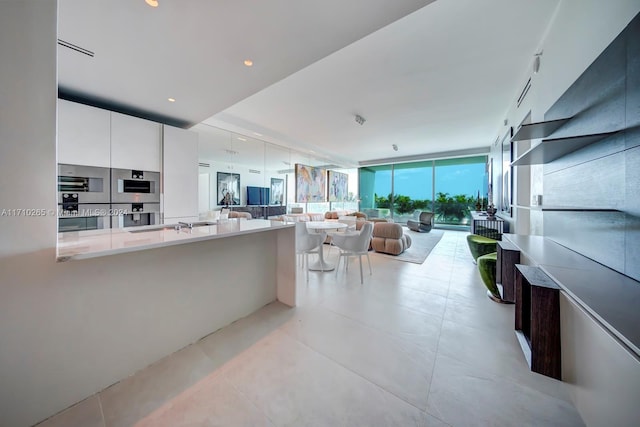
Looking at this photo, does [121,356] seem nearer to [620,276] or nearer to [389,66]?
[620,276]

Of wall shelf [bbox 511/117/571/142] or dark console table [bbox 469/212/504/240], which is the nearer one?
wall shelf [bbox 511/117/571/142]

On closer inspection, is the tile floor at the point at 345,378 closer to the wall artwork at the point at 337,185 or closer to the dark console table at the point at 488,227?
the dark console table at the point at 488,227

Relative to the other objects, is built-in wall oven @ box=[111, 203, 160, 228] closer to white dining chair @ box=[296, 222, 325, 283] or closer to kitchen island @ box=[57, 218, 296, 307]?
kitchen island @ box=[57, 218, 296, 307]

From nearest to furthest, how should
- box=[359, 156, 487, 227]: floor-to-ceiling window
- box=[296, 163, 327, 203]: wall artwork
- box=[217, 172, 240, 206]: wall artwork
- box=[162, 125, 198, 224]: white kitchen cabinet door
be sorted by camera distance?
box=[162, 125, 198, 224]: white kitchen cabinet door, box=[217, 172, 240, 206]: wall artwork, box=[296, 163, 327, 203]: wall artwork, box=[359, 156, 487, 227]: floor-to-ceiling window

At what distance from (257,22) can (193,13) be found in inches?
16.1

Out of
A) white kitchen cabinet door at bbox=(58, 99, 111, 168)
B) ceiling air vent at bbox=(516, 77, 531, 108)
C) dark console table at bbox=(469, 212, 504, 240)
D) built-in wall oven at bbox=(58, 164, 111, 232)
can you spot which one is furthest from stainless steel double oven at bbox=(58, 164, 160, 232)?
dark console table at bbox=(469, 212, 504, 240)

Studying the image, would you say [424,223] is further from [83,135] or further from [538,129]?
[83,135]

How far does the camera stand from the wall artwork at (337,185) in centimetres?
846

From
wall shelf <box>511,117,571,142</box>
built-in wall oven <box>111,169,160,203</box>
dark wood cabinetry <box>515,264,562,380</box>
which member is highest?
wall shelf <box>511,117,571,142</box>

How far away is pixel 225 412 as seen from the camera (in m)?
1.24

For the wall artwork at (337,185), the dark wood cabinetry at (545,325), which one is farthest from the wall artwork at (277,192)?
the dark wood cabinetry at (545,325)

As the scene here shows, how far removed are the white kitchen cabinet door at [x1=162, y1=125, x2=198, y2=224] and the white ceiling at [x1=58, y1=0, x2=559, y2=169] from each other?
0.29 m

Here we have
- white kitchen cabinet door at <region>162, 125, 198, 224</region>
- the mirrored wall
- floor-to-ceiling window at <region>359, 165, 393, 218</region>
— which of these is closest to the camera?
white kitchen cabinet door at <region>162, 125, 198, 224</region>

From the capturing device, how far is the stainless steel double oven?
2486mm
